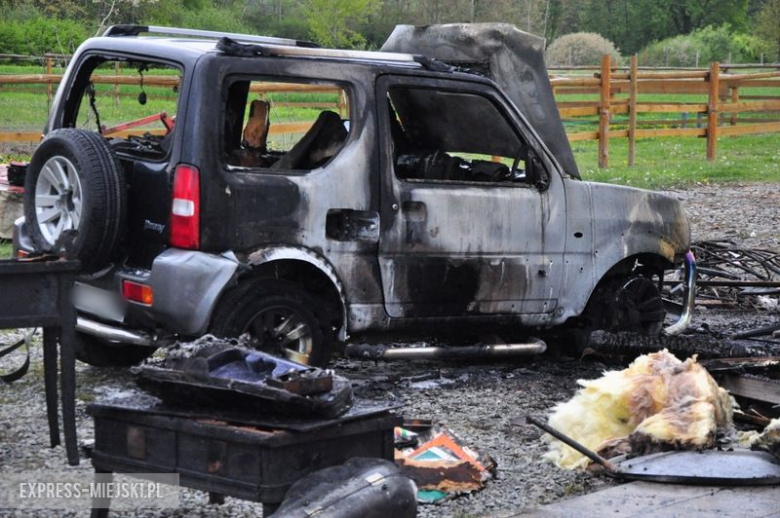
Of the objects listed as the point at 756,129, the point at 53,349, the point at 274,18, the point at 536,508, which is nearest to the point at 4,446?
the point at 53,349

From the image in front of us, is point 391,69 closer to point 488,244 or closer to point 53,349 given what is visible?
point 488,244

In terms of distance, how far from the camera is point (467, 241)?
24.6 feet

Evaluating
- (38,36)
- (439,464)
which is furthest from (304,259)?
(38,36)

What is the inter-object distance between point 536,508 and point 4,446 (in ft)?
8.49

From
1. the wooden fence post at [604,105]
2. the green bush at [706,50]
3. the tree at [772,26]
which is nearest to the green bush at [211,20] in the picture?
the green bush at [706,50]

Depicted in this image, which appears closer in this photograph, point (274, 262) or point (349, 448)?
point (349, 448)

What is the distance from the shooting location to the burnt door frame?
725 centimetres

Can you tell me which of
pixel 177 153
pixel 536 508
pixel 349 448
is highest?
pixel 177 153

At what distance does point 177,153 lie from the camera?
6.65 m

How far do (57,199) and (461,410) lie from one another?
2477mm

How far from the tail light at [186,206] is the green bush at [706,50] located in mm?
57269

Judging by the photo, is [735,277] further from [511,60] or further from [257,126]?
[257,126]

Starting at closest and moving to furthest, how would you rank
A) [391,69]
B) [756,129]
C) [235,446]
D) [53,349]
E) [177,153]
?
1. [235,446]
2. [53,349]
3. [177,153]
4. [391,69]
5. [756,129]

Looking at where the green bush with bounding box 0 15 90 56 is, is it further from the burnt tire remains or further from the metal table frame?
the metal table frame
